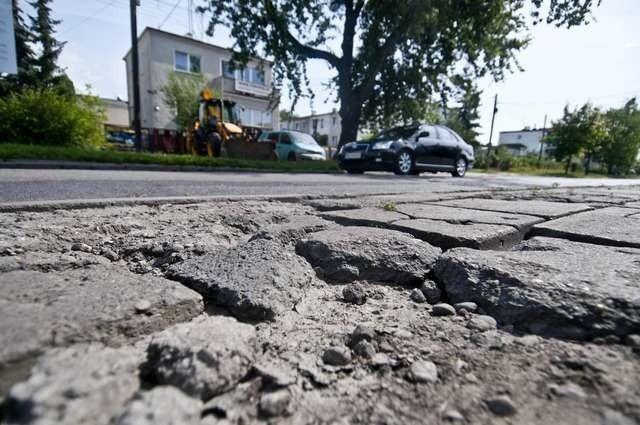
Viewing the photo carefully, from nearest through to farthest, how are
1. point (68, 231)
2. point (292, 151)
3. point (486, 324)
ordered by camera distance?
point (486, 324), point (68, 231), point (292, 151)

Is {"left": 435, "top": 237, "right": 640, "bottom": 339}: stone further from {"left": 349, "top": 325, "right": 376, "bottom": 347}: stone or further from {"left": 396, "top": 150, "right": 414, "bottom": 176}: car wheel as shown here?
{"left": 396, "top": 150, "right": 414, "bottom": 176}: car wheel

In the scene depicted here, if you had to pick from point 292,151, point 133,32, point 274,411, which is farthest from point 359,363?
point 133,32

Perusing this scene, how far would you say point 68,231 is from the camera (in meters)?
1.44

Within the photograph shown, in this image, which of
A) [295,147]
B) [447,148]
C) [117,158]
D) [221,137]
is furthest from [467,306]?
[295,147]

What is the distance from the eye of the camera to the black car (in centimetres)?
841

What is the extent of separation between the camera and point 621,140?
3105 cm

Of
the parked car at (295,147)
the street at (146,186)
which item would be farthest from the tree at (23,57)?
the street at (146,186)

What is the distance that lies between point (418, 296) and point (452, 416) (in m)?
0.49

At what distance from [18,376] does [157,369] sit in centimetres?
22

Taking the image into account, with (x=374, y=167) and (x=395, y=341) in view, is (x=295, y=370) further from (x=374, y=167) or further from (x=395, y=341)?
(x=374, y=167)

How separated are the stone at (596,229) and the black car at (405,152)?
6.47 metres

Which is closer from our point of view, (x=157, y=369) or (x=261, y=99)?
(x=157, y=369)

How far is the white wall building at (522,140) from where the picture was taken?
59250mm

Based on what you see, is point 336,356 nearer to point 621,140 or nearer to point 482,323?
point 482,323
